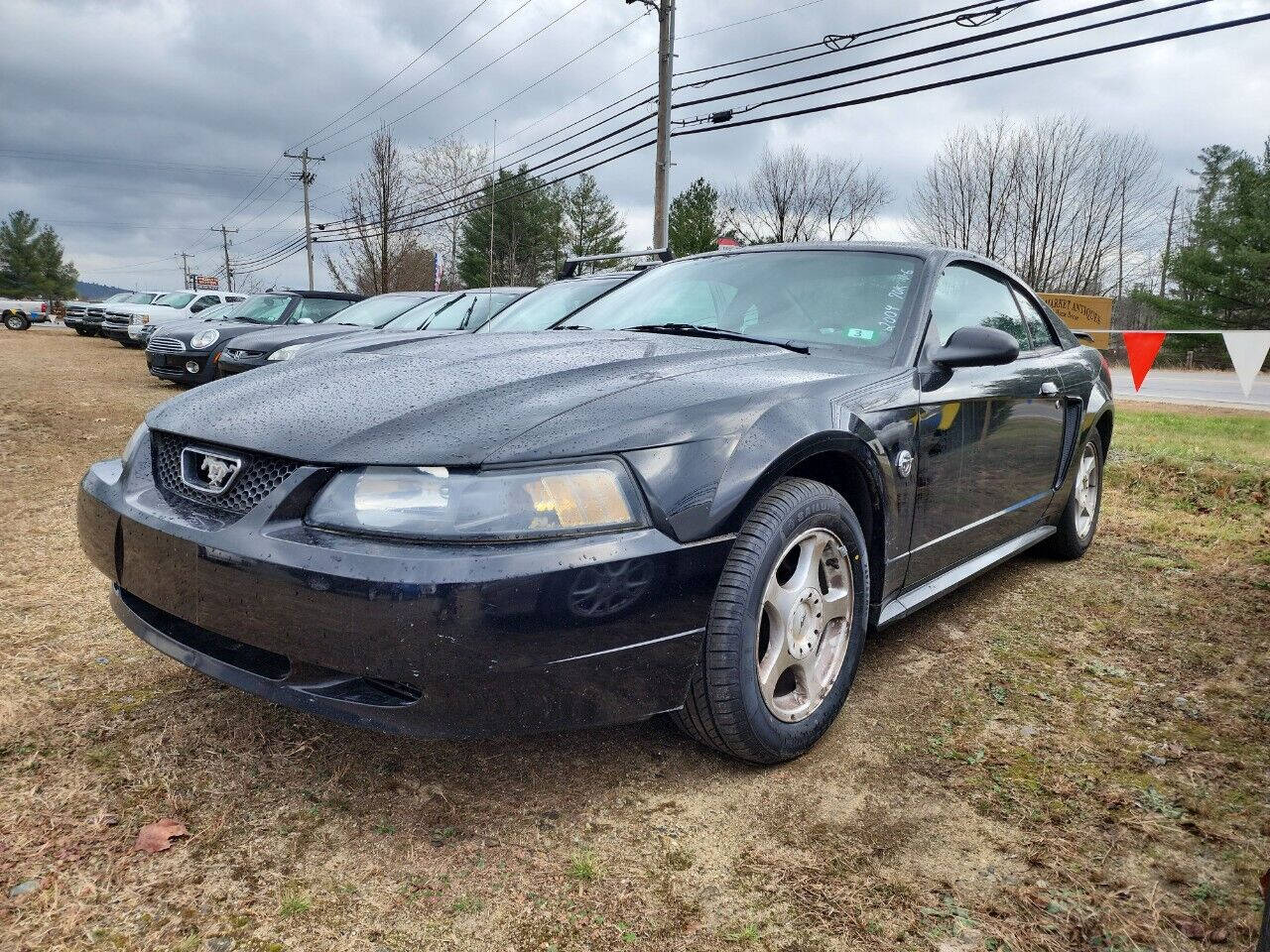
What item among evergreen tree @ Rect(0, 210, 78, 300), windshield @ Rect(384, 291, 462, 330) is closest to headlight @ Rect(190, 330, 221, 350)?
windshield @ Rect(384, 291, 462, 330)

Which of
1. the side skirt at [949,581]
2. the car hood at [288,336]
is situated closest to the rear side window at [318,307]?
the car hood at [288,336]

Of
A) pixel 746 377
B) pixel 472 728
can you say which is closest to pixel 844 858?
pixel 472 728

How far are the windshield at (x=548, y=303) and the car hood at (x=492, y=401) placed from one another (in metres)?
3.79

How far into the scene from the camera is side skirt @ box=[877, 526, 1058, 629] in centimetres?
254

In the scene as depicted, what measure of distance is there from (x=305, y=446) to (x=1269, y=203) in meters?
36.4

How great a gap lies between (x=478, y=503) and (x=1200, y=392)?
2180cm

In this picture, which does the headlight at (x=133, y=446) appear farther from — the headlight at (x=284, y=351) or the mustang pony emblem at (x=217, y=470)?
the headlight at (x=284, y=351)

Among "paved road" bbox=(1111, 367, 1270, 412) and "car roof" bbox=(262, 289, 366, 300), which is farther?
"paved road" bbox=(1111, 367, 1270, 412)

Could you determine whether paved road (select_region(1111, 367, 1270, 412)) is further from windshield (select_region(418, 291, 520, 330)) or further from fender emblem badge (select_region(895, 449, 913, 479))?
fender emblem badge (select_region(895, 449, 913, 479))

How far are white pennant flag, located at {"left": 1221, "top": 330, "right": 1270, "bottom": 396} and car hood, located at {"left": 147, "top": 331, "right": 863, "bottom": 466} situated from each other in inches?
235

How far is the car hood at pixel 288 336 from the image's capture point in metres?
8.64

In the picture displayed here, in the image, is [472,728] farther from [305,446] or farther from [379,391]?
[379,391]

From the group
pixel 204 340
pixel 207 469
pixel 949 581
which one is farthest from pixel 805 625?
pixel 204 340

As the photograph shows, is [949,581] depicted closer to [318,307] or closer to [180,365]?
[180,365]
